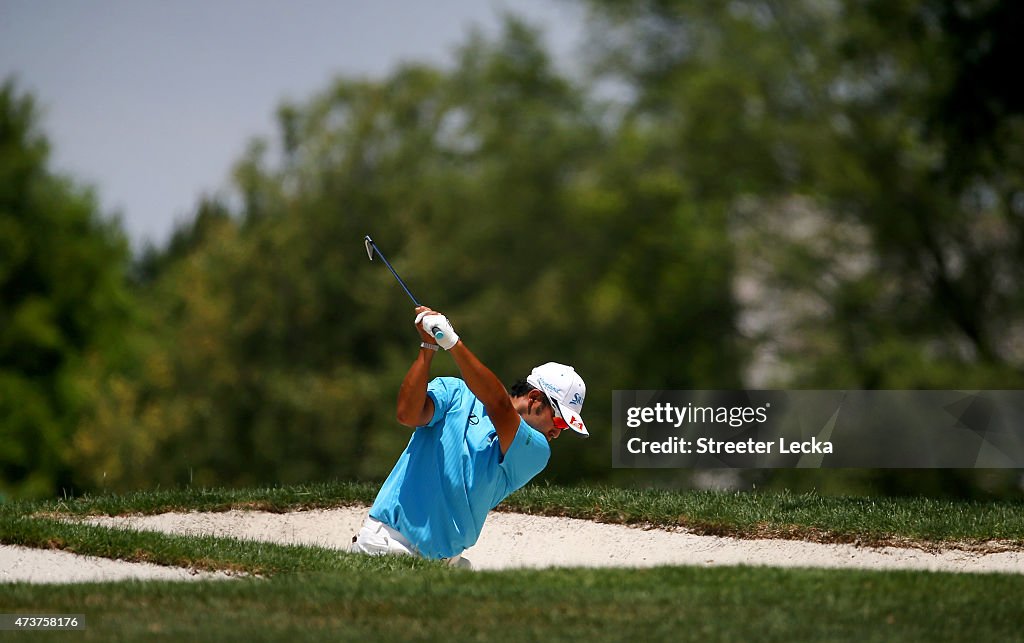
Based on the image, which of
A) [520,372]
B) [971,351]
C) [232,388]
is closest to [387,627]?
[971,351]

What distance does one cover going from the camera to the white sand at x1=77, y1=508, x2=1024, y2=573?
9.82m

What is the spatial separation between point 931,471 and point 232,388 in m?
21.6

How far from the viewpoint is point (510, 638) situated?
5.77 meters

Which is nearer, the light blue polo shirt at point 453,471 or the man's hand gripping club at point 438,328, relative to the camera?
the man's hand gripping club at point 438,328

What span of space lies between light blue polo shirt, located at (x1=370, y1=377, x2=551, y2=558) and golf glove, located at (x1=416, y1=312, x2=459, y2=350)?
2.93 ft

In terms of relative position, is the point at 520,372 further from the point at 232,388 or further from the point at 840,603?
the point at 840,603

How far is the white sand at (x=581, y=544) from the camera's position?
9820 millimetres

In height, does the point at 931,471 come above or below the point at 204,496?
below

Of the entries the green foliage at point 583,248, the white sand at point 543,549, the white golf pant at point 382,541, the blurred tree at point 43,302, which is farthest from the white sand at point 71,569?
the blurred tree at point 43,302

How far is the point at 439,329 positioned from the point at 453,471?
3.69 ft

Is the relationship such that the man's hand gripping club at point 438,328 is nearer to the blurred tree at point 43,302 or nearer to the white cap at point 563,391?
the white cap at point 563,391

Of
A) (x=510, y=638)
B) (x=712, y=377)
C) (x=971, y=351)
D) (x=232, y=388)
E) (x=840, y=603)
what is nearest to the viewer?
(x=510, y=638)

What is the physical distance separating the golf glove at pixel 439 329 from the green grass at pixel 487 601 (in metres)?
1.29

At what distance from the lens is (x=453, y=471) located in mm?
7594
